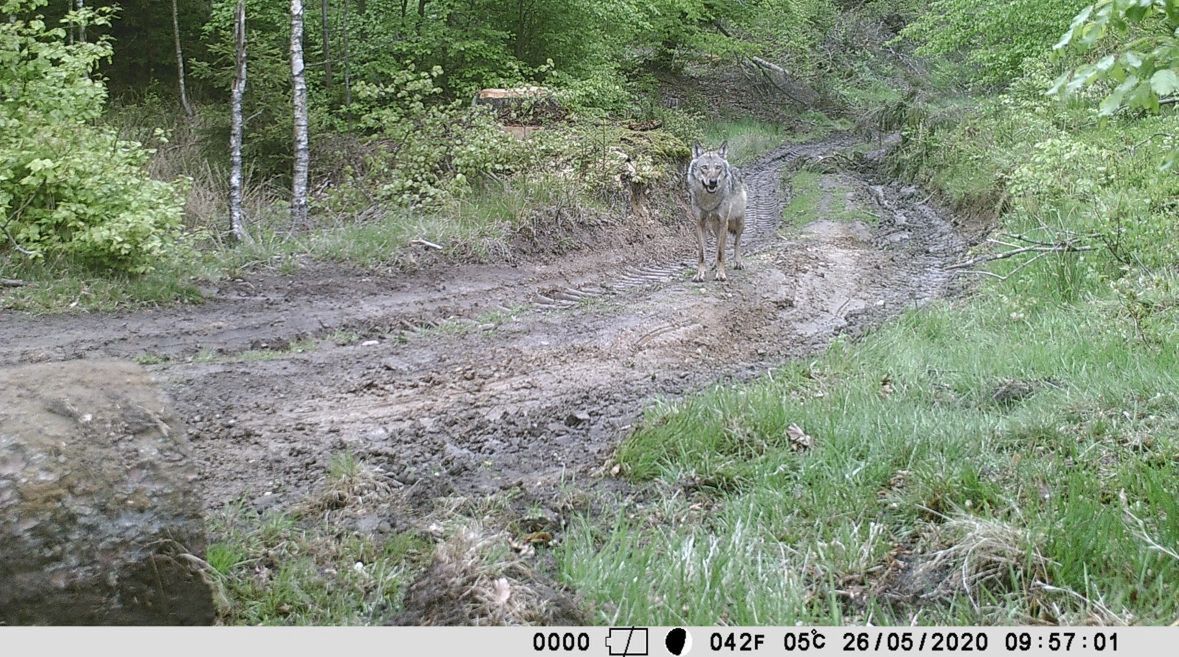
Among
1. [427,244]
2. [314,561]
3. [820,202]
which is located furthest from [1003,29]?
[314,561]

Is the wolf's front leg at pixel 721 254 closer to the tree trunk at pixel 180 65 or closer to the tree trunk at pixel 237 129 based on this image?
the tree trunk at pixel 237 129

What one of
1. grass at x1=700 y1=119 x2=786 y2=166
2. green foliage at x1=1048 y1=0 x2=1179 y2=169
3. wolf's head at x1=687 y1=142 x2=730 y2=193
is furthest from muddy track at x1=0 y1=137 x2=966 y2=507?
grass at x1=700 y1=119 x2=786 y2=166

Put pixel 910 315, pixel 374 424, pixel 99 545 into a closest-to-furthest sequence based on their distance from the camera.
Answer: pixel 99 545
pixel 374 424
pixel 910 315

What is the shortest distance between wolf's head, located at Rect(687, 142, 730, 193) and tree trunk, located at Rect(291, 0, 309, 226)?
5.26 metres

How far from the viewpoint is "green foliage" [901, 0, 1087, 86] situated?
14664mm

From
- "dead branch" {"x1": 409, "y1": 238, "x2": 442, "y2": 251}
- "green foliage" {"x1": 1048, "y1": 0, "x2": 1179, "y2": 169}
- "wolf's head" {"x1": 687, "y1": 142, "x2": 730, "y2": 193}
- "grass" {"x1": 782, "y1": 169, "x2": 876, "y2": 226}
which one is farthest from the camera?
"grass" {"x1": 782, "y1": 169, "x2": 876, "y2": 226}

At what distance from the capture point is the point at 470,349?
7.34m

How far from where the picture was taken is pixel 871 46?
1300 inches

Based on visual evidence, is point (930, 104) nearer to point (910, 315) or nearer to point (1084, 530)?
point (910, 315)

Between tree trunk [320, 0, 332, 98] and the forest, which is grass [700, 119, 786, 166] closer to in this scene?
the forest

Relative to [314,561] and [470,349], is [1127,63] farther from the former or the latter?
[470,349]

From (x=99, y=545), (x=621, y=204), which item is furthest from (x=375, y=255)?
(x=99, y=545)

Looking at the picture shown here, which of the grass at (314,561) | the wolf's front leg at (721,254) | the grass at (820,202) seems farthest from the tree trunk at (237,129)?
the grass at (820,202)

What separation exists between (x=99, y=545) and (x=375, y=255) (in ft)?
25.7
